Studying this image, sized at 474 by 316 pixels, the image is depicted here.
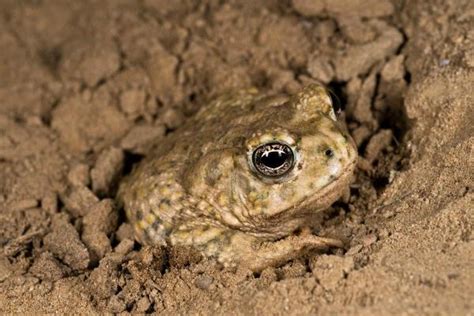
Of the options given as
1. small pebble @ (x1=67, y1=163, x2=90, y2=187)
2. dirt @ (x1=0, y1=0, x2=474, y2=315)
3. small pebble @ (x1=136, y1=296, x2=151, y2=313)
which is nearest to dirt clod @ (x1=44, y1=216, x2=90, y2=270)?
dirt @ (x1=0, y1=0, x2=474, y2=315)

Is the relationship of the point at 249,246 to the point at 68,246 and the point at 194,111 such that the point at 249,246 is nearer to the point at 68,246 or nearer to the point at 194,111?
the point at 68,246

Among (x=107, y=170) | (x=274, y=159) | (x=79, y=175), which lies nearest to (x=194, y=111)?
(x=107, y=170)

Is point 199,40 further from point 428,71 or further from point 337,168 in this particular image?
point 337,168

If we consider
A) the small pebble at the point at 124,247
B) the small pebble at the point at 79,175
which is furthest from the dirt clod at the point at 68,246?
the small pebble at the point at 79,175

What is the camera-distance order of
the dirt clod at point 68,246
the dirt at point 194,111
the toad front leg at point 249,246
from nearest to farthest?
the dirt at point 194,111 → the toad front leg at point 249,246 → the dirt clod at point 68,246

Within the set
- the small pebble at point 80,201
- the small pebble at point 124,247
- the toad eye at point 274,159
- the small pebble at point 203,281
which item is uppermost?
the toad eye at point 274,159

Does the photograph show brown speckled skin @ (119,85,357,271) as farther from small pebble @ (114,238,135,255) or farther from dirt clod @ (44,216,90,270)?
dirt clod @ (44,216,90,270)

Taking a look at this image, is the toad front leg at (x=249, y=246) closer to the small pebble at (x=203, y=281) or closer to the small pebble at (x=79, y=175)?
the small pebble at (x=203, y=281)
